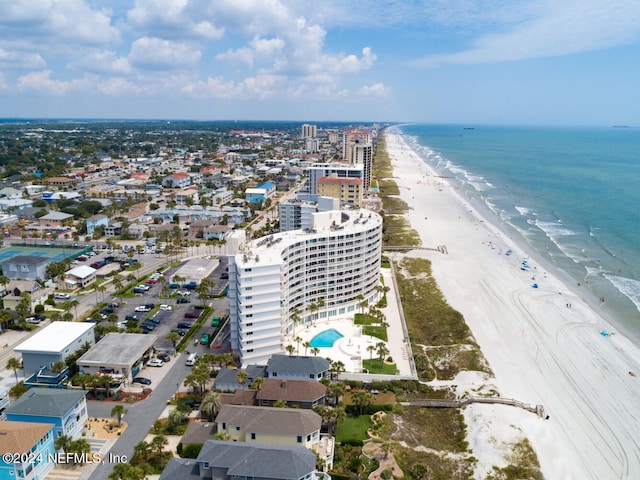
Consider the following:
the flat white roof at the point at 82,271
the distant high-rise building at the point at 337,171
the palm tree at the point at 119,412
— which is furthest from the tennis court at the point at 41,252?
the distant high-rise building at the point at 337,171

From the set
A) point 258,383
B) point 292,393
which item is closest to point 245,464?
point 292,393

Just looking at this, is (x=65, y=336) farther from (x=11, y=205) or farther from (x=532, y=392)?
(x=11, y=205)

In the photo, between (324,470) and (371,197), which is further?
(371,197)

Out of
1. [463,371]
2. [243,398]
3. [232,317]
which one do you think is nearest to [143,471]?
[243,398]

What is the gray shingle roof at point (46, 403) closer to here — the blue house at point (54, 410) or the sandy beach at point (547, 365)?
the blue house at point (54, 410)

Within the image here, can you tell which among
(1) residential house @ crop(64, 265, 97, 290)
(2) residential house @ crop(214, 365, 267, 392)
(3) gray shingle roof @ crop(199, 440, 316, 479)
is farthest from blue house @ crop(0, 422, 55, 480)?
(1) residential house @ crop(64, 265, 97, 290)
